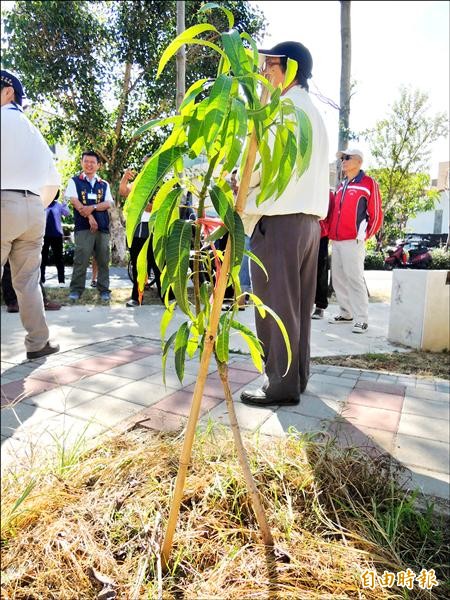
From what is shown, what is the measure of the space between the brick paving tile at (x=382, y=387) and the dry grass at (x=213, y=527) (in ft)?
3.97

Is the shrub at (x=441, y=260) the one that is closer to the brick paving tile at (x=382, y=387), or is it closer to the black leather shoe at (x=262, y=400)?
the brick paving tile at (x=382, y=387)

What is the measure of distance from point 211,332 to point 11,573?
0.85 metres

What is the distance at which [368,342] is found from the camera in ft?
14.5

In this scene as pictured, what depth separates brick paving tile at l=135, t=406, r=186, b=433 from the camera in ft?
6.99

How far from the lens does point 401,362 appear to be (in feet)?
12.1

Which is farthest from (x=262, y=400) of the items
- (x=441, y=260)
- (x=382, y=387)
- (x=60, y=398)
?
(x=441, y=260)

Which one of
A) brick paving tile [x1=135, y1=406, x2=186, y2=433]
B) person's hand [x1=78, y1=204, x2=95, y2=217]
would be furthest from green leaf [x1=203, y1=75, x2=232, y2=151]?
person's hand [x1=78, y1=204, x2=95, y2=217]

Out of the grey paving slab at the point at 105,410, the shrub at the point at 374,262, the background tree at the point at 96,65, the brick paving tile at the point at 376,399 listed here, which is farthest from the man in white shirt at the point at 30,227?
the shrub at the point at 374,262

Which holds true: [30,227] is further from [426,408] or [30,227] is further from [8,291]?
[426,408]

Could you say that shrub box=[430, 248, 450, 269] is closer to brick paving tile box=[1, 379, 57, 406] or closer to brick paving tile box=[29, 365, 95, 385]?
brick paving tile box=[29, 365, 95, 385]

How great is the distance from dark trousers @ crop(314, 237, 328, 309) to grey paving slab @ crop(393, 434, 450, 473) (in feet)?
11.1

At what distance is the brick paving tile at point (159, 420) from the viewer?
6.99 ft

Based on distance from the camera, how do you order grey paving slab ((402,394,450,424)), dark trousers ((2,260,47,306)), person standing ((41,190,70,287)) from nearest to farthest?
1. grey paving slab ((402,394,450,424))
2. dark trousers ((2,260,47,306))
3. person standing ((41,190,70,287))

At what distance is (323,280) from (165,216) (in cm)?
469
